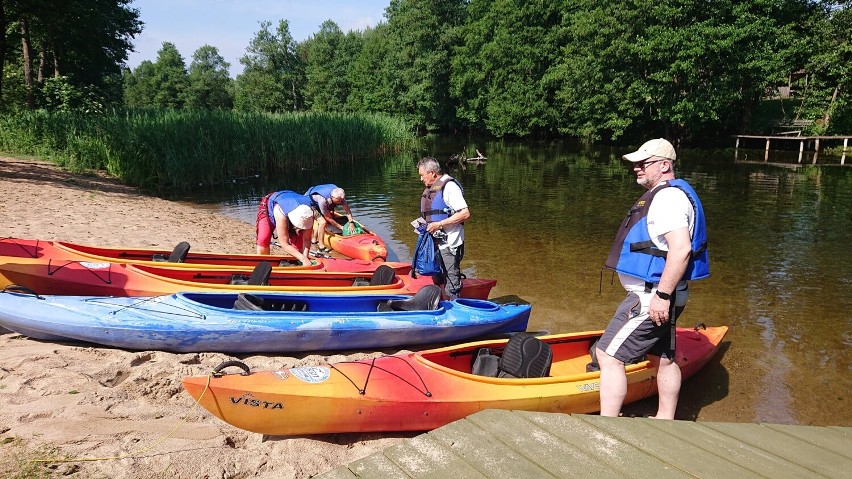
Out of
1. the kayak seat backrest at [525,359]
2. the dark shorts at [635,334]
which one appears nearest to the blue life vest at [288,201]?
the kayak seat backrest at [525,359]

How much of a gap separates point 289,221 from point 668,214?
4314 mm

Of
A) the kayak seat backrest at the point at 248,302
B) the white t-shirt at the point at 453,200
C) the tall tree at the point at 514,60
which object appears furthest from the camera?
the tall tree at the point at 514,60

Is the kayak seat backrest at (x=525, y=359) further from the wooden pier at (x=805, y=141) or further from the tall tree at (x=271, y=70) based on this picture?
the tall tree at (x=271, y=70)

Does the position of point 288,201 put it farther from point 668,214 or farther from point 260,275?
point 668,214

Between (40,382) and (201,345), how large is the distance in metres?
1.20

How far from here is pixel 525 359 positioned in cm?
436

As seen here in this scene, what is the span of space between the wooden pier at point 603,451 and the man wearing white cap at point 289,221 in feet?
12.8

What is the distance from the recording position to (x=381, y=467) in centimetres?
226

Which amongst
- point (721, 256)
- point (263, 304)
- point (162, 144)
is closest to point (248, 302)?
point (263, 304)

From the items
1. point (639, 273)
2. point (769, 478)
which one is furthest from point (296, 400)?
point (769, 478)

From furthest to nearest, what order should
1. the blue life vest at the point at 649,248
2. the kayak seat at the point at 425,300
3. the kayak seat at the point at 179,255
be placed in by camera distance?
the kayak seat at the point at 179,255 → the kayak seat at the point at 425,300 → the blue life vest at the point at 649,248

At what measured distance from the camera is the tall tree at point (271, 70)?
60.5 metres

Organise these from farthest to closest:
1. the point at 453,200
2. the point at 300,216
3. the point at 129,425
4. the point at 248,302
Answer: the point at 300,216 → the point at 453,200 → the point at 248,302 → the point at 129,425

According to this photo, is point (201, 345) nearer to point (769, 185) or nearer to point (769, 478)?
point (769, 478)
